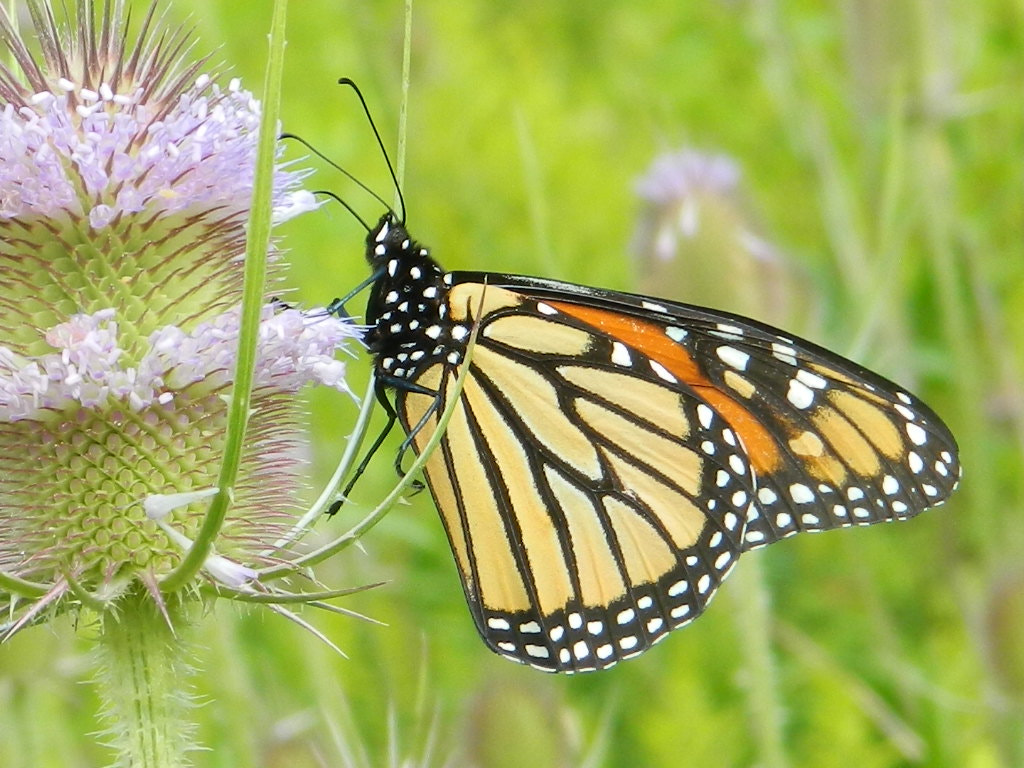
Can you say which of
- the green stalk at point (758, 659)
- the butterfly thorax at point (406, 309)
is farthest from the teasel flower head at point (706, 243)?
the butterfly thorax at point (406, 309)

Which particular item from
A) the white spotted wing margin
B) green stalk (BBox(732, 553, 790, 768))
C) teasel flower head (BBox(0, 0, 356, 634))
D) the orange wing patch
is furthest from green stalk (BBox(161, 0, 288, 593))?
green stalk (BBox(732, 553, 790, 768))

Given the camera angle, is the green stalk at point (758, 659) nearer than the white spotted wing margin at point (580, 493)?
No

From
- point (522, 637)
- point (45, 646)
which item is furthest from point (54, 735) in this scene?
point (522, 637)

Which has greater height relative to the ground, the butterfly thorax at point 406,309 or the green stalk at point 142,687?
the butterfly thorax at point 406,309

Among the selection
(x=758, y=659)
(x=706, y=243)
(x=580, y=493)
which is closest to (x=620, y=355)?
(x=580, y=493)

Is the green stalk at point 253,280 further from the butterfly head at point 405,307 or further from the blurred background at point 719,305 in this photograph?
the butterfly head at point 405,307

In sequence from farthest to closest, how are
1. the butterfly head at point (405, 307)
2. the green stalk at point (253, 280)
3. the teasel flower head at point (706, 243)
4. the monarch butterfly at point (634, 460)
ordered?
the teasel flower head at point (706, 243)
the monarch butterfly at point (634, 460)
the butterfly head at point (405, 307)
the green stalk at point (253, 280)

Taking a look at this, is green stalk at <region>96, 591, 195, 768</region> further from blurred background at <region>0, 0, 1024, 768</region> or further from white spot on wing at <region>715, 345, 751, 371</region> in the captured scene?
white spot on wing at <region>715, 345, 751, 371</region>
